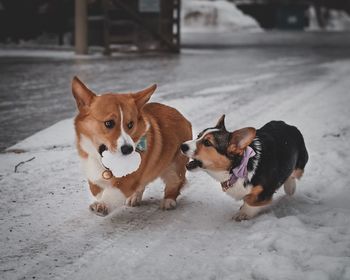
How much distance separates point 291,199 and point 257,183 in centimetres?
67

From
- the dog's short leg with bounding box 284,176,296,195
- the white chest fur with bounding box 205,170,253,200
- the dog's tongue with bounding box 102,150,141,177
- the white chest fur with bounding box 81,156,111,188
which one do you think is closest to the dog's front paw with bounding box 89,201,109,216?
the white chest fur with bounding box 81,156,111,188

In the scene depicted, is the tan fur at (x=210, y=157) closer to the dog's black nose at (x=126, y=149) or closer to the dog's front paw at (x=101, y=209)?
the dog's black nose at (x=126, y=149)

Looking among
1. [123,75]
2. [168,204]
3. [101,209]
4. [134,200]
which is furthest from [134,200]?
[123,75]

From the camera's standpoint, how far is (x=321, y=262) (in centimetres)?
279

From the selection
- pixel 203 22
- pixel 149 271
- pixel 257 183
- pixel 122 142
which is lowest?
pixel 149 271

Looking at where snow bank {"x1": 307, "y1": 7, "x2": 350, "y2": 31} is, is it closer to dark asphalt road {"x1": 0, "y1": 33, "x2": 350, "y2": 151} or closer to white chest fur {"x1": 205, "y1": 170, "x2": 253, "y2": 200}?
dark asphalt road {"x1": 0, "y1": 33, "x2": 350, "y2": 151}

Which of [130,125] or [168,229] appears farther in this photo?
[168,229]

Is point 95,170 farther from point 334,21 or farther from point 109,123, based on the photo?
point 334,21

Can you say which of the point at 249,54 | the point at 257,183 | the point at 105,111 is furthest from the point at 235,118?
the point at 249,54

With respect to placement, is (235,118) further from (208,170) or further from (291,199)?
(208,170)

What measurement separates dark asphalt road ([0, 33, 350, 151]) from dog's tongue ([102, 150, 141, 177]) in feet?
8.21

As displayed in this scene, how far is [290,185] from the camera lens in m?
3.99

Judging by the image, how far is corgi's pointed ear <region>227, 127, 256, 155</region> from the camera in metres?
3.28

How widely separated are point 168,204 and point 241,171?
0.65 metres
